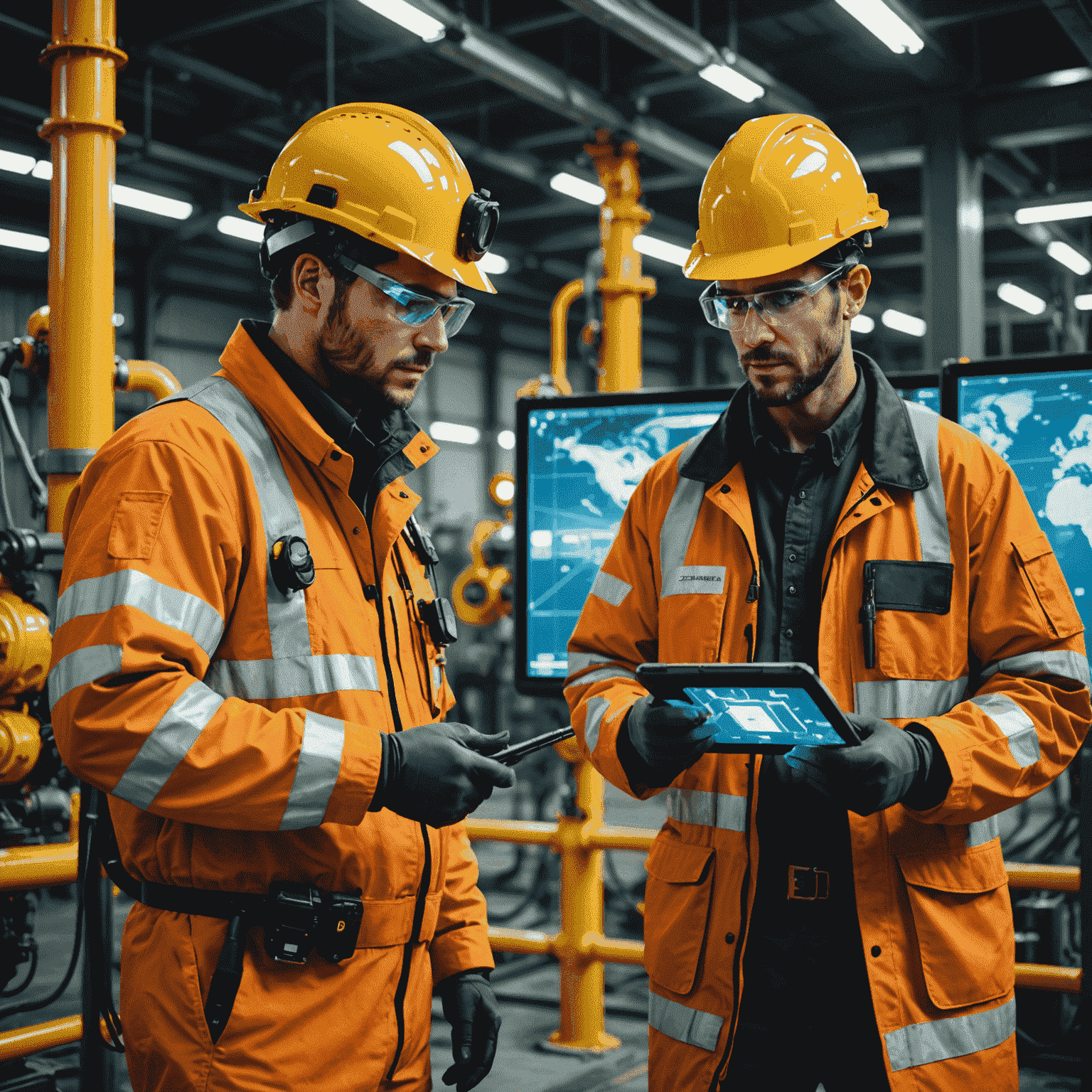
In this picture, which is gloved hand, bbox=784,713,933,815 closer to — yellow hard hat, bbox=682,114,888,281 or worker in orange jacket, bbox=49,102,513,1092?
worker in orange jacket, bbox=49,102,513,1092

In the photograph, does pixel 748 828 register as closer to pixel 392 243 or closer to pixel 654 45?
pixel 392 243

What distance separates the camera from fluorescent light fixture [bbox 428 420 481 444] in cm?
1727

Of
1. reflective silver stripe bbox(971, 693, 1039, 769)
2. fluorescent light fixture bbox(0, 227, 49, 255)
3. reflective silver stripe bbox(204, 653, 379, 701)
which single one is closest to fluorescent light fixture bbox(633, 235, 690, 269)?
fluorescent light fixture bbox(0, 227, 49, 255)

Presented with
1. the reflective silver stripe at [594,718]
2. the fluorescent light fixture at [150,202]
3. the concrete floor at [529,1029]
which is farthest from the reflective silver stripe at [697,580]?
the fluorescent light fixture at [150,202]

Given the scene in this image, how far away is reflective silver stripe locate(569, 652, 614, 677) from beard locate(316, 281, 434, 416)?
61 centimetres

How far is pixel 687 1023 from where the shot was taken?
195 cm

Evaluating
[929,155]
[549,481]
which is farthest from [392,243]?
[929,155]

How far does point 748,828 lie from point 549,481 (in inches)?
82.1

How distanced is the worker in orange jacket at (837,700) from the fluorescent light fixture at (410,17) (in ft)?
14.6

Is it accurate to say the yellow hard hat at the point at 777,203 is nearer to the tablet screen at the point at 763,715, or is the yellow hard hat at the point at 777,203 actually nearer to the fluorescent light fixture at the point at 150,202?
the tablet screen at the point at 763,715

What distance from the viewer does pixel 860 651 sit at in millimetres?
1926

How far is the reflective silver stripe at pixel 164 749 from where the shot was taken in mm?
1476

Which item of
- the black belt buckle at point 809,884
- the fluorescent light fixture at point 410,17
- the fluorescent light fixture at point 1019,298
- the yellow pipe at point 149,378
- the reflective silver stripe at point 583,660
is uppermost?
Answer: the fluorescent light fixture at point 1019,298

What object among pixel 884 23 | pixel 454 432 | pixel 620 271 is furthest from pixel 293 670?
pixel 454 432
